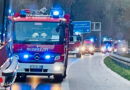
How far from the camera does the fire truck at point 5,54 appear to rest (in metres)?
7.92

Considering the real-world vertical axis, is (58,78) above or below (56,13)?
below

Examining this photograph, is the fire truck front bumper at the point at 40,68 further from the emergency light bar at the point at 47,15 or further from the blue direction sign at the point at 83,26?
the blue direction sign at the point at 83,26

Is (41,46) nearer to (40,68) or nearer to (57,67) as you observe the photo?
(40,68)

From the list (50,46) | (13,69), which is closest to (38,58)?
(50,46)

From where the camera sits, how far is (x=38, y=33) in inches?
669

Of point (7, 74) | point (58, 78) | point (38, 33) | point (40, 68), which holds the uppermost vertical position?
point (38, 33)

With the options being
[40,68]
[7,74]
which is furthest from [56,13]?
[7,74]

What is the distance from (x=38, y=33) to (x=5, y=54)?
29.1ft

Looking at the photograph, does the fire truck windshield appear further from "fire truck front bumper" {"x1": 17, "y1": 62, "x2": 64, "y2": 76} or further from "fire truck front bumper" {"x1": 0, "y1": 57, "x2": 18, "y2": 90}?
"fire truck front bumper" {"x1": 0, "y1": 57, "x2": 18, "y2": 90}

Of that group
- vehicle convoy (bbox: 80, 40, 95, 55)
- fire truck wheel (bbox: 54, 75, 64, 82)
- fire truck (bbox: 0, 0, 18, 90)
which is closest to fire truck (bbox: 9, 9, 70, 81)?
fire truck wheel (bbox: 54, 75, 64, 82)

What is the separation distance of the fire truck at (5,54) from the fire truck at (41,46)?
27.4ft

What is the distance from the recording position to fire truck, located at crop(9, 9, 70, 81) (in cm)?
1675

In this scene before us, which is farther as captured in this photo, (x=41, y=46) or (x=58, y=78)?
(x=58, y=78)

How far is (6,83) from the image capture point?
26.2 ft
